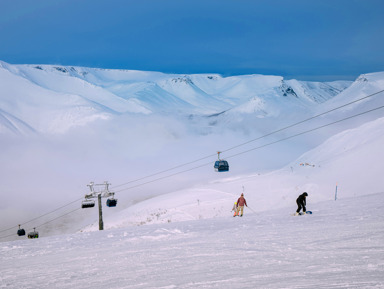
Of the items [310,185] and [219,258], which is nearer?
[219,258]

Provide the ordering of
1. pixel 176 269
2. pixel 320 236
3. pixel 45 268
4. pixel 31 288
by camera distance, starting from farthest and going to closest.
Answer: pixel 320 236
pixel 45 268
pixel 176 269
pixel 31 288

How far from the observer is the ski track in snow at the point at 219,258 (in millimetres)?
7105

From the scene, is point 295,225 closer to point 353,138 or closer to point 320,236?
point 320,236

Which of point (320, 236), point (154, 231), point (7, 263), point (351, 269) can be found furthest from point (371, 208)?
point (7, 263)

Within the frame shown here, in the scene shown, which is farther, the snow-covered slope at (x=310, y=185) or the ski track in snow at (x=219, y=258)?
the snow-covered slope at (x=310, y=185)

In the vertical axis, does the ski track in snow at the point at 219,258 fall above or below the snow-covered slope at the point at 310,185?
below

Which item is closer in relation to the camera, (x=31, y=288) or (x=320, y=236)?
(x=31, y=288)

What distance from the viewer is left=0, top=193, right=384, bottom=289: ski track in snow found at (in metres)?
7.11

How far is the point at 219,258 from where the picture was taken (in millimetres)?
9352

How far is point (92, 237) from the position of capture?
1617 cm

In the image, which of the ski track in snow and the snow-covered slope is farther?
the snow-covered slope

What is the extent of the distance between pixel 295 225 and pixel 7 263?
9849 mm

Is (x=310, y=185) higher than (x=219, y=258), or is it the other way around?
(x=310, y=185)

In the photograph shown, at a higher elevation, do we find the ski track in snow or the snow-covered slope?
the snow-covered slope
